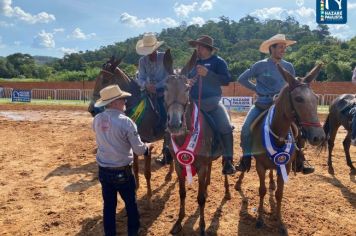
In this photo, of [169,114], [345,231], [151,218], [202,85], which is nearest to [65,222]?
[151,218]

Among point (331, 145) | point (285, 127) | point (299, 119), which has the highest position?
point (299, 119)

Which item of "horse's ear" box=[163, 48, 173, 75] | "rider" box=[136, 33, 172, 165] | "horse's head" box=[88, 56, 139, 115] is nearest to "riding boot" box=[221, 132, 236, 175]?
"horse's ear" box=[163, 48, 173, 75]

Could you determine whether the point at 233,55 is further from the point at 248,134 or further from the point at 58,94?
the point at 248,134

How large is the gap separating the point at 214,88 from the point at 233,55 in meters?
75.3

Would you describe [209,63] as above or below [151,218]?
above

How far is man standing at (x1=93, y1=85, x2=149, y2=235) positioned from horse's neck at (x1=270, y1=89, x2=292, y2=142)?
1.97 metres

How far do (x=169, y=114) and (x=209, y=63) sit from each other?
1.63 m

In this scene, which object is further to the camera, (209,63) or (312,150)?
(312,150)

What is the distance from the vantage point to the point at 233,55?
79.2 metres

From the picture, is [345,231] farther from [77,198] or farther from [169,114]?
[77,198]

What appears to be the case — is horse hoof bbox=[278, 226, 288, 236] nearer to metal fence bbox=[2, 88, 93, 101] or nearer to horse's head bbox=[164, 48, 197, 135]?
horse's head bbox=[164, 48, 197, 135]

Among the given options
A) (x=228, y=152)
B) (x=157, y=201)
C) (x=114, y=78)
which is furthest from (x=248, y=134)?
(x=114, y=78)

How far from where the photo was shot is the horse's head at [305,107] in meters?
4.49

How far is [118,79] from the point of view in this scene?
24.1 feet
